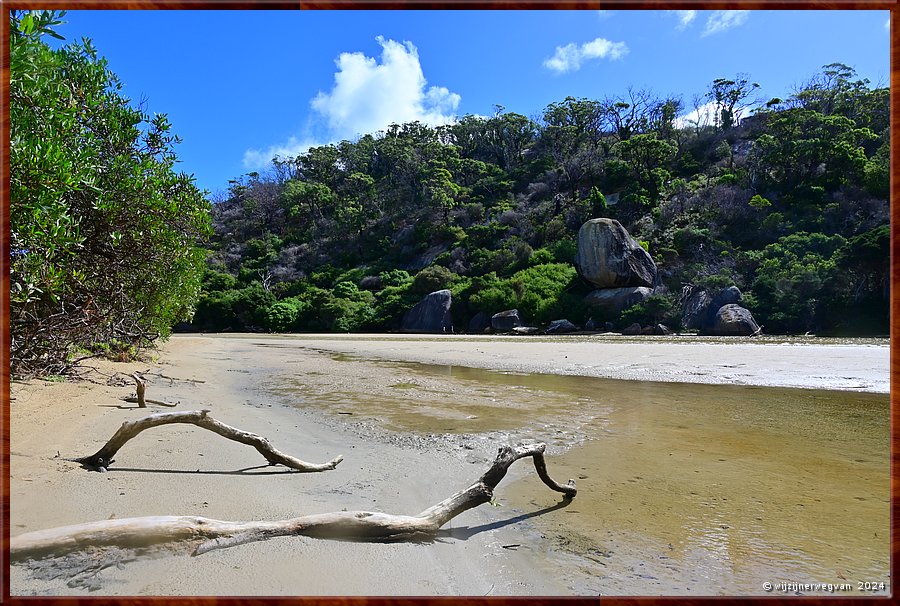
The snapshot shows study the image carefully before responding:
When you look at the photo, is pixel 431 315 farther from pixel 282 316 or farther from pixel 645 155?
pixel 645 155

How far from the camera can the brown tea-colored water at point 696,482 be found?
2484mm

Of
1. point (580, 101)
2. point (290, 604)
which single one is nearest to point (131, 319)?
point (290, 604)

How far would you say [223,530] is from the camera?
88.4 inches

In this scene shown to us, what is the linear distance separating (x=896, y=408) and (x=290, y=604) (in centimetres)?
222

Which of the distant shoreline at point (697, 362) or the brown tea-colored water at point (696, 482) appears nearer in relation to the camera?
the brown tea-colored water at point (696, 482)

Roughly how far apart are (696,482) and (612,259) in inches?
956

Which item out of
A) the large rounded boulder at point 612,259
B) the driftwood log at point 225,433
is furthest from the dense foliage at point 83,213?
the large rounded boulder at point 612,259

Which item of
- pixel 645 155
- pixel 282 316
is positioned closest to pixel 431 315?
pixel 282 316

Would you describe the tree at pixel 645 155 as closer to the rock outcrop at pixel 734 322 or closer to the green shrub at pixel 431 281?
the green shrub at pixel 431 281

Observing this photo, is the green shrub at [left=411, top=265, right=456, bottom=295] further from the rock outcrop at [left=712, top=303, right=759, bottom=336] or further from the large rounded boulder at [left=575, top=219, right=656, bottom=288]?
the rock outcrop at [left=712, top=303, right=759, bottom=336]

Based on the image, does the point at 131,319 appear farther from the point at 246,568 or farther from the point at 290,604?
the point at 290,604

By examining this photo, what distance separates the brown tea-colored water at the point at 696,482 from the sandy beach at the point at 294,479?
0.11m

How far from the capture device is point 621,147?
40719 millimetres

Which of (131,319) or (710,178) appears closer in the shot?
(131,319)
